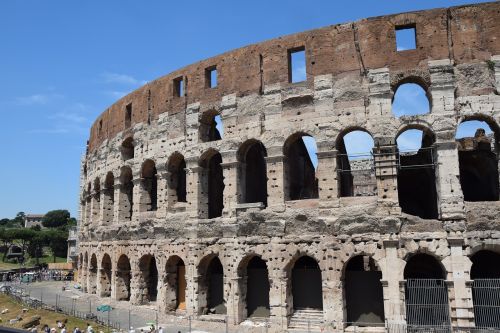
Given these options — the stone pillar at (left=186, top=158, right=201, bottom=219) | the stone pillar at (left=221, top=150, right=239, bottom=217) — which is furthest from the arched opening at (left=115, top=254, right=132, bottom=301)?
the stone pillar at (left=221, top=150, right=239, bottom=217)

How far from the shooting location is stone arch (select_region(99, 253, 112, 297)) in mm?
22781

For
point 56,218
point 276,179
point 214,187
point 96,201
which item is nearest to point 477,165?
point 276,179

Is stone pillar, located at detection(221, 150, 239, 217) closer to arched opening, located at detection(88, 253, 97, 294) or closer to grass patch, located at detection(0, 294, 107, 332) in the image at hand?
grass patch, located at detection(0, 294, 107, 332)

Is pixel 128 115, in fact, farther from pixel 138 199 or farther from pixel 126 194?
pixel 138 199

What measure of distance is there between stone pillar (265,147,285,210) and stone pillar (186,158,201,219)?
3.33 m

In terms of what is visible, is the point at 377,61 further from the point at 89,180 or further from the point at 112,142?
the point at 89,180

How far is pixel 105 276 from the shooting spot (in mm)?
23109

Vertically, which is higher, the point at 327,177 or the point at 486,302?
the point at 327,177

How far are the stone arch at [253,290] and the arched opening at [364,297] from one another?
3.03 m

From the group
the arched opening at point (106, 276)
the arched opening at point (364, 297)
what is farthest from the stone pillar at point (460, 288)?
the arched opening at point (106, 276)

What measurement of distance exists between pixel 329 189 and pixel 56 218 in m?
85.1

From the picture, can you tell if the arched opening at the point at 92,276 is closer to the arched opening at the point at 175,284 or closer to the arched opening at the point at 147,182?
the arched opening at the point at 147,182

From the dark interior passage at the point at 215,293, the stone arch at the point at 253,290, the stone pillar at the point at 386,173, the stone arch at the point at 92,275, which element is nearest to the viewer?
the stone pillar at the point at 386,173

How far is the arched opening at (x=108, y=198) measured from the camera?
2380cm
